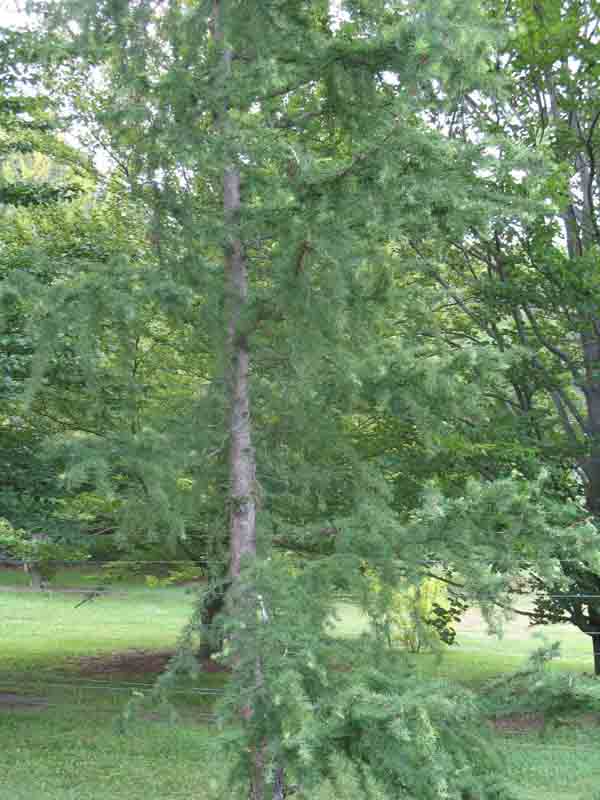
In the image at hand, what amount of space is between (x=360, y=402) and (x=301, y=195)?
4.48ft

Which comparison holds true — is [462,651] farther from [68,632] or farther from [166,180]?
[166,180]

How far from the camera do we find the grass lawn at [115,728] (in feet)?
30.5

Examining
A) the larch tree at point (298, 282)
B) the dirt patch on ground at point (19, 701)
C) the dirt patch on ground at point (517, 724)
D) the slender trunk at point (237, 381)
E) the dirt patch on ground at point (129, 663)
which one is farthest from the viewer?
the dirt patch on ground at point (129, 663)

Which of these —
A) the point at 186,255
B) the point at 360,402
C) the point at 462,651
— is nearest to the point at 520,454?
the point at 360,402

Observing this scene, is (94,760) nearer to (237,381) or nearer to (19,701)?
(19,701)

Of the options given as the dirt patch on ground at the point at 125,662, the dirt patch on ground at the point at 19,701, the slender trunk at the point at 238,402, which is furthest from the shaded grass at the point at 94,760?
the slender trunk at the point at 238,402

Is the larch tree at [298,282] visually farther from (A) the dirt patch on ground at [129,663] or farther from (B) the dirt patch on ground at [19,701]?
(A) the dirt patch on ground at [129,663]

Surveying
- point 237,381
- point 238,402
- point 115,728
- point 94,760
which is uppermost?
point 237,381

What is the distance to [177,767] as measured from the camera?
10.2 m

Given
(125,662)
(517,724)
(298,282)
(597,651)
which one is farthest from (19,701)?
(298,282)

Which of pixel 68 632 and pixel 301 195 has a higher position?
pixel 301 195

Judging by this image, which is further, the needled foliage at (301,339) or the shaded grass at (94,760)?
the shaded grass at (94,760)

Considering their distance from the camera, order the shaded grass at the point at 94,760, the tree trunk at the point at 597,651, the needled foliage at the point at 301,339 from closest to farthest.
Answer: the needled foliage at the point at 301,339 < the shaded grass at the point at 94,760 < the tree trunk at the point at 597,651

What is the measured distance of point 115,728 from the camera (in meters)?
4.75
